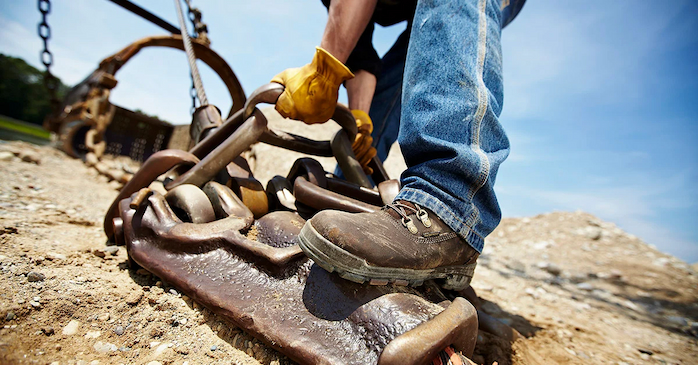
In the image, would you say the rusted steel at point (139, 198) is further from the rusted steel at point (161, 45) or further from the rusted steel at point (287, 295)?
the rusted steel at point (161, 45)

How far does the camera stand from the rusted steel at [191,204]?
1.13 metres

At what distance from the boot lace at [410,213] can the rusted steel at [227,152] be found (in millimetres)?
682

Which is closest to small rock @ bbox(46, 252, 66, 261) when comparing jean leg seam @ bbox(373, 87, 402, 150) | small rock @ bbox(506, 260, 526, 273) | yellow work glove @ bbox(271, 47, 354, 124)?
yellow work glove @ bbox(271, 47, 354, 124)

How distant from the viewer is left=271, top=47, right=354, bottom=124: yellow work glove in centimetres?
124

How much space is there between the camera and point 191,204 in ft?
3.77

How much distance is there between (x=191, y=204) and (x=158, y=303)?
355mm

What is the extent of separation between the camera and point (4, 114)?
28594 mm

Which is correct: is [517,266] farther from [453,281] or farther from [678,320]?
[453,281]

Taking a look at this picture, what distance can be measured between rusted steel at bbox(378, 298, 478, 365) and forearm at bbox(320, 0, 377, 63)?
1.02 meters

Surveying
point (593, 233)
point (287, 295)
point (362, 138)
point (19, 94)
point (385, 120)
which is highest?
point (385, 120)

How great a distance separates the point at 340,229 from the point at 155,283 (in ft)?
2.29

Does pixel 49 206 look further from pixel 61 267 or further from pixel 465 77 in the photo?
pixel 465 77

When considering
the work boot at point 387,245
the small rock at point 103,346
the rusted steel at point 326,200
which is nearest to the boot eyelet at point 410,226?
the work boot at point 387,245

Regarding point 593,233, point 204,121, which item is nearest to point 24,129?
point 204,121
